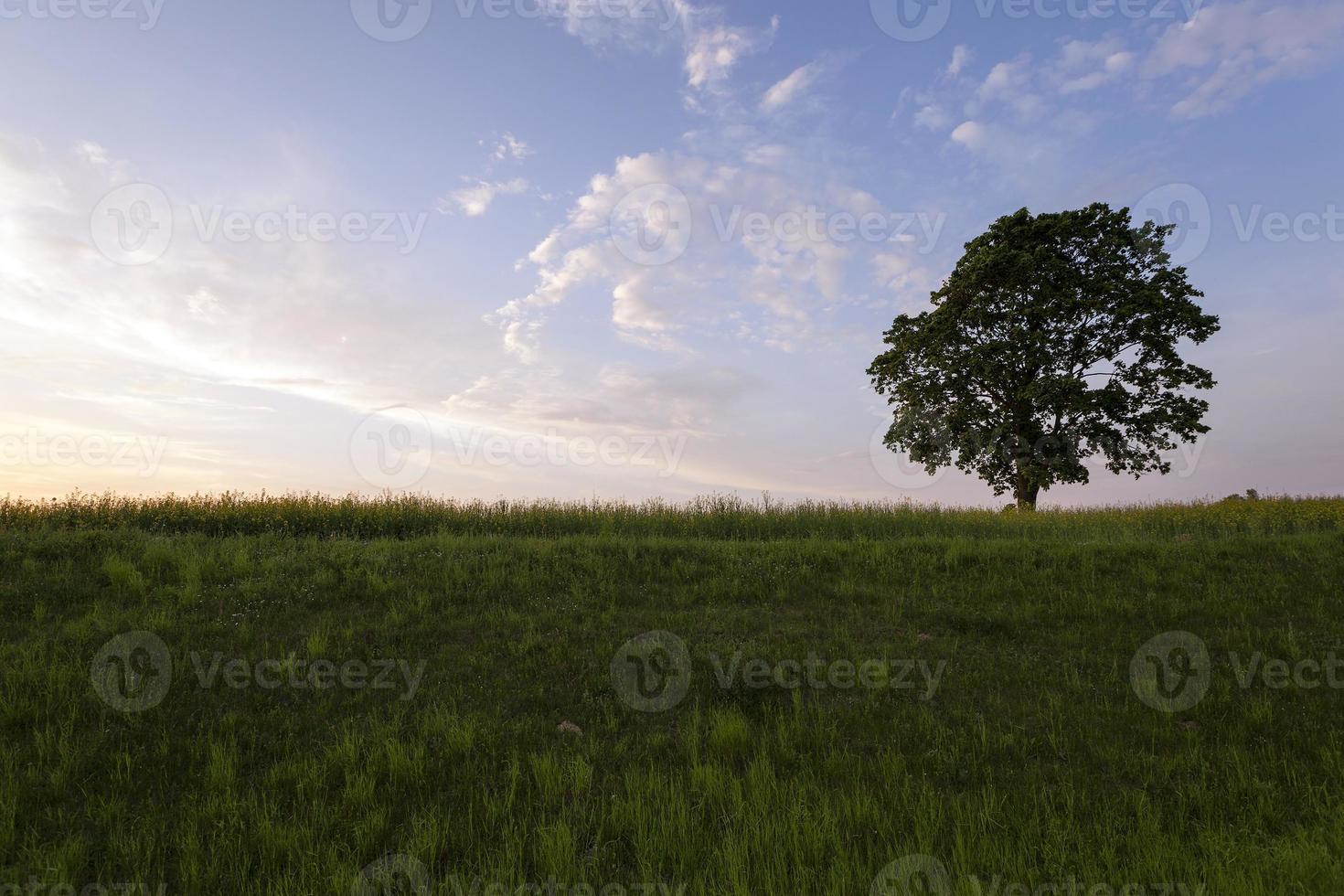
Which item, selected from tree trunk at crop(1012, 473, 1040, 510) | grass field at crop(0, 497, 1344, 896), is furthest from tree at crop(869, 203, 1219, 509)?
grass field at crop(0, 497, 1344, 896)

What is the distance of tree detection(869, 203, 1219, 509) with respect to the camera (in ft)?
96.1

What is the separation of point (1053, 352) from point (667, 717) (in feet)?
93.6

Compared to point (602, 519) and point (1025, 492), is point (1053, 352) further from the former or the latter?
point (602, 519)

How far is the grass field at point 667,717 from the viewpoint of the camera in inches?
231

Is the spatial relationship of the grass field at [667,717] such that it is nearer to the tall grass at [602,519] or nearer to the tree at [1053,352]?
the tall grass at [602,519]

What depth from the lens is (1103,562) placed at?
53.4ft

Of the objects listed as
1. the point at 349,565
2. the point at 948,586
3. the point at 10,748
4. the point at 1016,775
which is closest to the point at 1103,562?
the point at 948,586

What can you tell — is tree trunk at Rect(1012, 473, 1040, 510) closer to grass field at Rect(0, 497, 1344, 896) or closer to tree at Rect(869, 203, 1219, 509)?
tree at Rect(869, 203, 1219, 509)

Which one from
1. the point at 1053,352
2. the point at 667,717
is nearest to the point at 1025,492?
the point at 1053,352

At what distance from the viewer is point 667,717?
29.8 ft

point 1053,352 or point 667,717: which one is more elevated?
point 1053,352

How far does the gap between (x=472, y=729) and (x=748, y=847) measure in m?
3.97

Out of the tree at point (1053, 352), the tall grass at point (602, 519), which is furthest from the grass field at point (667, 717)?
the tree at point (1053, 352)

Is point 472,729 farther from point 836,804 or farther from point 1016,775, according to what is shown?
point 1016,775
